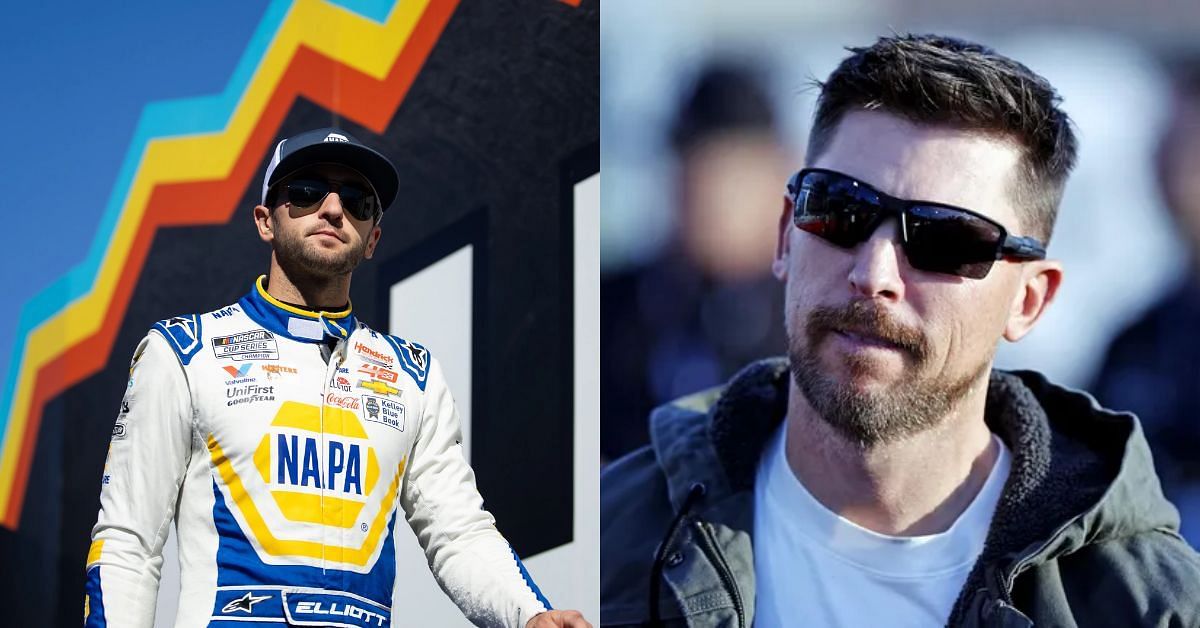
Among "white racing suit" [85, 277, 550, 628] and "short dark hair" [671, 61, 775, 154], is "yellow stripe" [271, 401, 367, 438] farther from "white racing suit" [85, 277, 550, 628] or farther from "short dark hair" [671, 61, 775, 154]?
"short dark hair" [671, 61, 775, 154]

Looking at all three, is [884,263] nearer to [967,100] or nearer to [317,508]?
[967,100]

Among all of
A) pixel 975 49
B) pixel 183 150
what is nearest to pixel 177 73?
pixel 183 150

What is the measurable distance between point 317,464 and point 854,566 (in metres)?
1.47

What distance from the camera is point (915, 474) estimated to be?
3512mm

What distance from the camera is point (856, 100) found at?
3.58 m

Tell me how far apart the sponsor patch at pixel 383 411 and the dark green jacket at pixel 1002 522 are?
3.22 ft

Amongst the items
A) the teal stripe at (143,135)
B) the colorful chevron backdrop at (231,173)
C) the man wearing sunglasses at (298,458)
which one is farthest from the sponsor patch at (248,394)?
the teal stripe at (143,135)

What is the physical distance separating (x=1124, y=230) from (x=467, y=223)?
1762 mm

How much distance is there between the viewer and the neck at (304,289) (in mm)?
2848

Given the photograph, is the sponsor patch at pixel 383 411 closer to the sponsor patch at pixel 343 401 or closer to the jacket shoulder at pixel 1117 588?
the sponsor patch at pixel 343 401

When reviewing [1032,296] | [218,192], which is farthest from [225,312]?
[1032,296]

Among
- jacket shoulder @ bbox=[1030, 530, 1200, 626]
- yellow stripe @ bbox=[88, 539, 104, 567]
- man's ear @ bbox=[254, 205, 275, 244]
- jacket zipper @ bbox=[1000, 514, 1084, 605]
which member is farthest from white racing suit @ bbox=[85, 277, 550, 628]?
jacket shoulder @ bbox=[1030, 530, 1200, 626]

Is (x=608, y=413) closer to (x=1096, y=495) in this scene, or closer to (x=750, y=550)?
(x=750, y=550)

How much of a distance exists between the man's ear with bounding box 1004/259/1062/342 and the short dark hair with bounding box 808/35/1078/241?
0.28 feet
